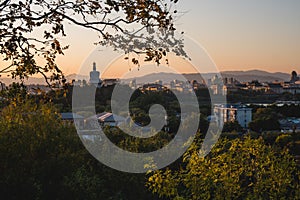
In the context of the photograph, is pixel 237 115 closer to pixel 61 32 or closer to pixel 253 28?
pixel 253 28

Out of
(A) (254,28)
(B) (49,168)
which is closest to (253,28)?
(A) (254,28)

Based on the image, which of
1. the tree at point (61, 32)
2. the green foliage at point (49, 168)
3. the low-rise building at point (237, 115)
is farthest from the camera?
the low-rise building at point (237, 115)

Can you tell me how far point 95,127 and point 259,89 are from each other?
120ft

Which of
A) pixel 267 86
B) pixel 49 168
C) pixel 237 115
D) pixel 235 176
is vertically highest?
pixel 267 86

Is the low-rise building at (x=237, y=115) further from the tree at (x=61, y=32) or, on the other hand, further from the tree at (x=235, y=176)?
the tree at (x=61, y=32)

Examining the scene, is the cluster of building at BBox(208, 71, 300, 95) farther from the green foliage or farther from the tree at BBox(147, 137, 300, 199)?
the tree at BBox(147, 137, 300, 199)

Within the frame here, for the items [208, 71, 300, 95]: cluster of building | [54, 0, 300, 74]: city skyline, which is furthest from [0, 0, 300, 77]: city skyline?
[208, 71, 300, 95]: cluster of building

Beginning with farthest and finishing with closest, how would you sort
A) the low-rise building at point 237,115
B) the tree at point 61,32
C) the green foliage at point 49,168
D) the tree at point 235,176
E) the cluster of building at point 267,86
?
1. the cluster of building at point 267,86
2. the low-rise building at point 237,115
3. the green foliage at point 49,168
4. the tree at point 235,176
5. the tree at point 61,32

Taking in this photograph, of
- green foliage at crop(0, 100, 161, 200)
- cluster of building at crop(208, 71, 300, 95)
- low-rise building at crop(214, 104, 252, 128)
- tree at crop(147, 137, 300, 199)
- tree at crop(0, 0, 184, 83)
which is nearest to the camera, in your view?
tree at crop(0, 0, 184, 83)

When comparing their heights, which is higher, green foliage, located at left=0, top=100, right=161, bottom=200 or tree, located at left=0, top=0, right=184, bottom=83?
tree, located at left=0, top=0, right=184, bottom=83

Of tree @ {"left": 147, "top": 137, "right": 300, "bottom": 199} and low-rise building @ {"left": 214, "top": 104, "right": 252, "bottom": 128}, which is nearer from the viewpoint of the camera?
tree @ {"left": 147, "top": 137, "right": 300, "bottom": 199}

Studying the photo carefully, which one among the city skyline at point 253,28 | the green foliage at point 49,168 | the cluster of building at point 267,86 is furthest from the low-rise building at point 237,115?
the green foliage at point 49,168

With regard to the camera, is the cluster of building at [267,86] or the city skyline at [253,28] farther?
the cluster of building at [267,86]

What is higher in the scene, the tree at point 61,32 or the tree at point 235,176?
the tree at point 61,32
